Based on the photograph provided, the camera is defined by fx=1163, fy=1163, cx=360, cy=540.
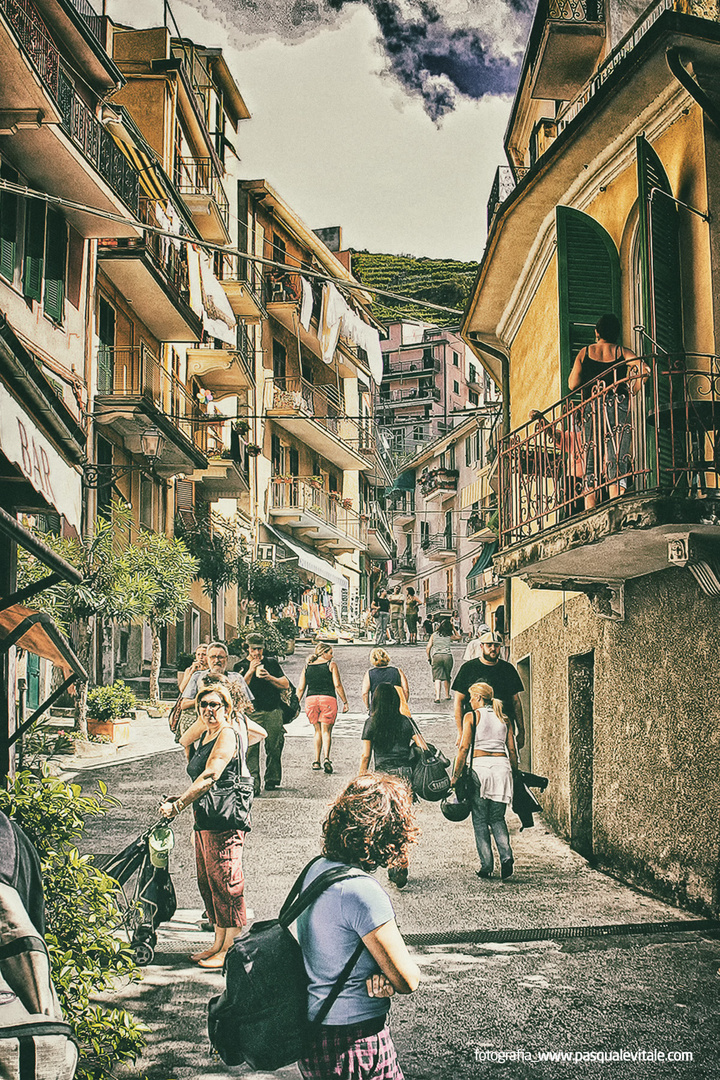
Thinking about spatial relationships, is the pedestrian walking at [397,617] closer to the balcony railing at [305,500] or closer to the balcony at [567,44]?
the balcony railing at [305,500]

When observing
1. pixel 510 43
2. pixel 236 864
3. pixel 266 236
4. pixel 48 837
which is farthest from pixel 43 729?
pixel 510 43

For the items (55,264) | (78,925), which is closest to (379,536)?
(55,264)

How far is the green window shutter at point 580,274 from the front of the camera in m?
7.38

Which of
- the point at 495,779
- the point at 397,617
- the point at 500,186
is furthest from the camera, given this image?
the point at 397,617

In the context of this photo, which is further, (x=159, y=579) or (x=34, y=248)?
(x=159, y=579)

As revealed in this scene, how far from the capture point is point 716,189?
628 cm

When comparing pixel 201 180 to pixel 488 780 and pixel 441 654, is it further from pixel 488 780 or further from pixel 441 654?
pixel 488 780

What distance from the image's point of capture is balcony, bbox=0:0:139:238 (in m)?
9.91

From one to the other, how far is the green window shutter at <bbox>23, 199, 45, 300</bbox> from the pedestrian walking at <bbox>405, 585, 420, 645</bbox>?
620cm

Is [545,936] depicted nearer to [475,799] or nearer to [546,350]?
[475,799]

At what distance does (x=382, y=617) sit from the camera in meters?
14.7

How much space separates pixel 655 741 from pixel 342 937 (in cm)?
378

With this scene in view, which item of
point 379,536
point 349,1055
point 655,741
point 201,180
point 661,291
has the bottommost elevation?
point 349,1055

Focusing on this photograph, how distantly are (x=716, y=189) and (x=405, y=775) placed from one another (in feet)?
14.2
